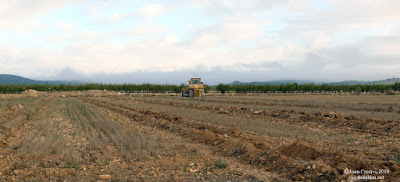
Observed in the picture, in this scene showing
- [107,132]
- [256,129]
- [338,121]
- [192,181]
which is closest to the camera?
[192,181]

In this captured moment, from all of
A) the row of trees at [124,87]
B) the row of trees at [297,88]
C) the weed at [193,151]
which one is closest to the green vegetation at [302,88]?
the row of trees at [297,88]

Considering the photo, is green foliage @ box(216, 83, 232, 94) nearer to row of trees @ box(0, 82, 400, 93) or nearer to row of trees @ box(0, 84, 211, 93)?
row of trees @ box(0, 82, 400, 93)

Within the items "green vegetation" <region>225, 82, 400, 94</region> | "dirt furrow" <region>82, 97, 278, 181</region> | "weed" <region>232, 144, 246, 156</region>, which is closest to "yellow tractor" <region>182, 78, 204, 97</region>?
"dirt furrow" <region>82, 97, 278, 181</region>

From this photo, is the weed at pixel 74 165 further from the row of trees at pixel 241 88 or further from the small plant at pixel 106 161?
the row of trees at pixel 241 88

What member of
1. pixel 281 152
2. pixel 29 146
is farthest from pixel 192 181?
pixel 29 146

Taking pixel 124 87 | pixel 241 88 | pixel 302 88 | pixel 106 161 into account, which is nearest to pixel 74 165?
pixel 106 161

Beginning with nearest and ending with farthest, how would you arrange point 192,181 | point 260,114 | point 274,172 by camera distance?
point 192,181 < point 274,172 < point 260,114

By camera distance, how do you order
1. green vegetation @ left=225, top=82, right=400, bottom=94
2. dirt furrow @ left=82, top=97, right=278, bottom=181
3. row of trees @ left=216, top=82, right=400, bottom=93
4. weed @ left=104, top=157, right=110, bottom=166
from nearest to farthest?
dirt furrow @ left=82, top=97, right=278, bottom=181 → weed @ left=104, top=157, right=110, bottom=166 → green vegetation @ left=225, top=82, right=400, bottom=94 → row of trees @ left=216, top=82, right=400, bottom=93

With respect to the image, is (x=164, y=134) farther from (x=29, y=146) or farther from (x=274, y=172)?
(x=274, y=172)

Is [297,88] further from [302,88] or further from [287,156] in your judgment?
[287,156]

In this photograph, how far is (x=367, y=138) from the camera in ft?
38.3

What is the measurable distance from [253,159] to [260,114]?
14.1m

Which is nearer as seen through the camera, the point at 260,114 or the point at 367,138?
the point at 367,138

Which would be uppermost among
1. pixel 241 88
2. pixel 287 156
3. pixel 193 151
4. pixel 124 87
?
pixel 124 87
